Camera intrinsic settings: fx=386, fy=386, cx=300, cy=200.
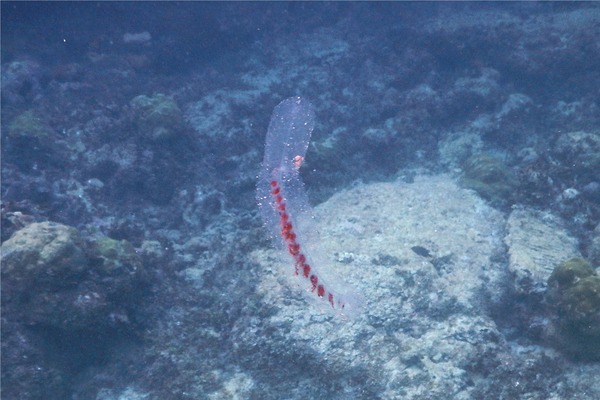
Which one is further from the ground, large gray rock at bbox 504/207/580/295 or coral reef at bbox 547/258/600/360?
large gray rock at bbox 504/207/580/295

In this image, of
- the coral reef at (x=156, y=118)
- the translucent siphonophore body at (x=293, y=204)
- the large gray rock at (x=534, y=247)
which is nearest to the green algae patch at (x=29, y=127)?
the coral reef at (x=156, y=118)

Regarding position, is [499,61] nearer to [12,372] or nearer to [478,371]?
[478,371]

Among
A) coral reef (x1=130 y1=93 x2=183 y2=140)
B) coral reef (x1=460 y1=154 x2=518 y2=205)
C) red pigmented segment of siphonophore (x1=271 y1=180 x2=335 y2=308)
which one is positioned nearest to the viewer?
red pigmented segment of siphonophore (x1=271 y1=180 x2=335 y2=308)

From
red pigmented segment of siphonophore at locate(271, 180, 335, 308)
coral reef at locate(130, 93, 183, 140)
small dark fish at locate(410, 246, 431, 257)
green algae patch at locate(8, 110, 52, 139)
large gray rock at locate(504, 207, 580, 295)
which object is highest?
green algae patch at locate(8, 110, 52, 139)

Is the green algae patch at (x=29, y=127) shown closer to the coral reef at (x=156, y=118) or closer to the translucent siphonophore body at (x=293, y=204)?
the coral reef at (x=156, y=118)

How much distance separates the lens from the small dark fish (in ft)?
23.6

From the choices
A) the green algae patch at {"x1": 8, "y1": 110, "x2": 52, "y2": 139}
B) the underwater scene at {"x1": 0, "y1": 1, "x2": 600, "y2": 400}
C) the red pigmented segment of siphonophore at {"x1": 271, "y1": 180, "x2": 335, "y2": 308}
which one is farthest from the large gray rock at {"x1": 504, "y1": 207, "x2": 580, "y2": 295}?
the green algae patch at {"x1": 8, "y1": 110, "x2": 52, "y2": 139}

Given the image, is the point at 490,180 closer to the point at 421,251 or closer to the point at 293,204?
the point at 421,251

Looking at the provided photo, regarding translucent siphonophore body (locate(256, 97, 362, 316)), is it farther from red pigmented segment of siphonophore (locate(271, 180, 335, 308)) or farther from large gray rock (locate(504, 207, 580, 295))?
large gray rock (locate(504, 207, 580, 295))

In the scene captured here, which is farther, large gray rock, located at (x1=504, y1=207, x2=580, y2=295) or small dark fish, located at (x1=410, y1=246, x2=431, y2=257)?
small dark fish, located at (x1=410, y1=246, x2=431, y2=257)

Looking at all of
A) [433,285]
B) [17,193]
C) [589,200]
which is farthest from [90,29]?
Result: [589,200]

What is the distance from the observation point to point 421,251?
7270 millimetres

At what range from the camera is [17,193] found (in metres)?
9.50

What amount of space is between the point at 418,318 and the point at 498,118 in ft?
27.7
